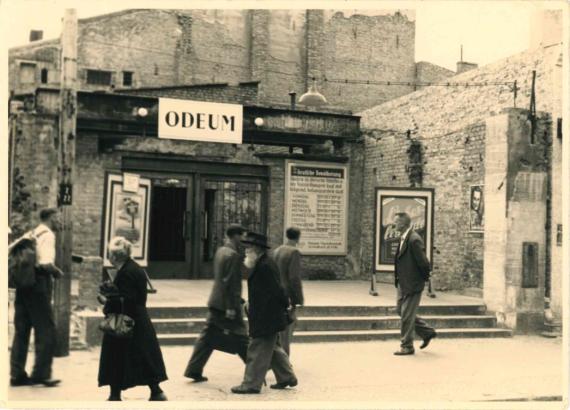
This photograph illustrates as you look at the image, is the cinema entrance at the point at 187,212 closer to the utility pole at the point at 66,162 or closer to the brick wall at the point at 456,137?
the brick wall at the point at 456,137

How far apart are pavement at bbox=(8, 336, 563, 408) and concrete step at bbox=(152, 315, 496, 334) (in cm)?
62

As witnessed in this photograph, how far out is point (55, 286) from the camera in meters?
9.41

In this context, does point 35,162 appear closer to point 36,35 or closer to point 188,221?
point 188,221

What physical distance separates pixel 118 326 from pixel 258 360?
5.65 ft

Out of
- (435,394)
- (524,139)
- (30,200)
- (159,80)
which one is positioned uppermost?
(159,80)

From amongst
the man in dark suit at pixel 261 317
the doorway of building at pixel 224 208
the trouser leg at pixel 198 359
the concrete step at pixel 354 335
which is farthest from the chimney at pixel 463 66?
the trouser leg at pixel 198 359

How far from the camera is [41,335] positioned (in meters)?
7.95

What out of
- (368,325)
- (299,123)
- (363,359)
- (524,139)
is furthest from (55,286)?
(299,123)

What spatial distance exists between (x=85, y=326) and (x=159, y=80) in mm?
15782

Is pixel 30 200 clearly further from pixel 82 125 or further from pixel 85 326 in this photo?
pixel 85 326

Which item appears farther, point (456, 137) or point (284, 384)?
point (456, 137)

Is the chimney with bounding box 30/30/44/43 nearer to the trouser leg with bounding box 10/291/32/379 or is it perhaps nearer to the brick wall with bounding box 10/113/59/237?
the brick wall with bounding box 10/113/59/237

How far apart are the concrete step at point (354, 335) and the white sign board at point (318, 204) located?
635 cm

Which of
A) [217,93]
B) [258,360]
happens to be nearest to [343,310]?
[258,360]
